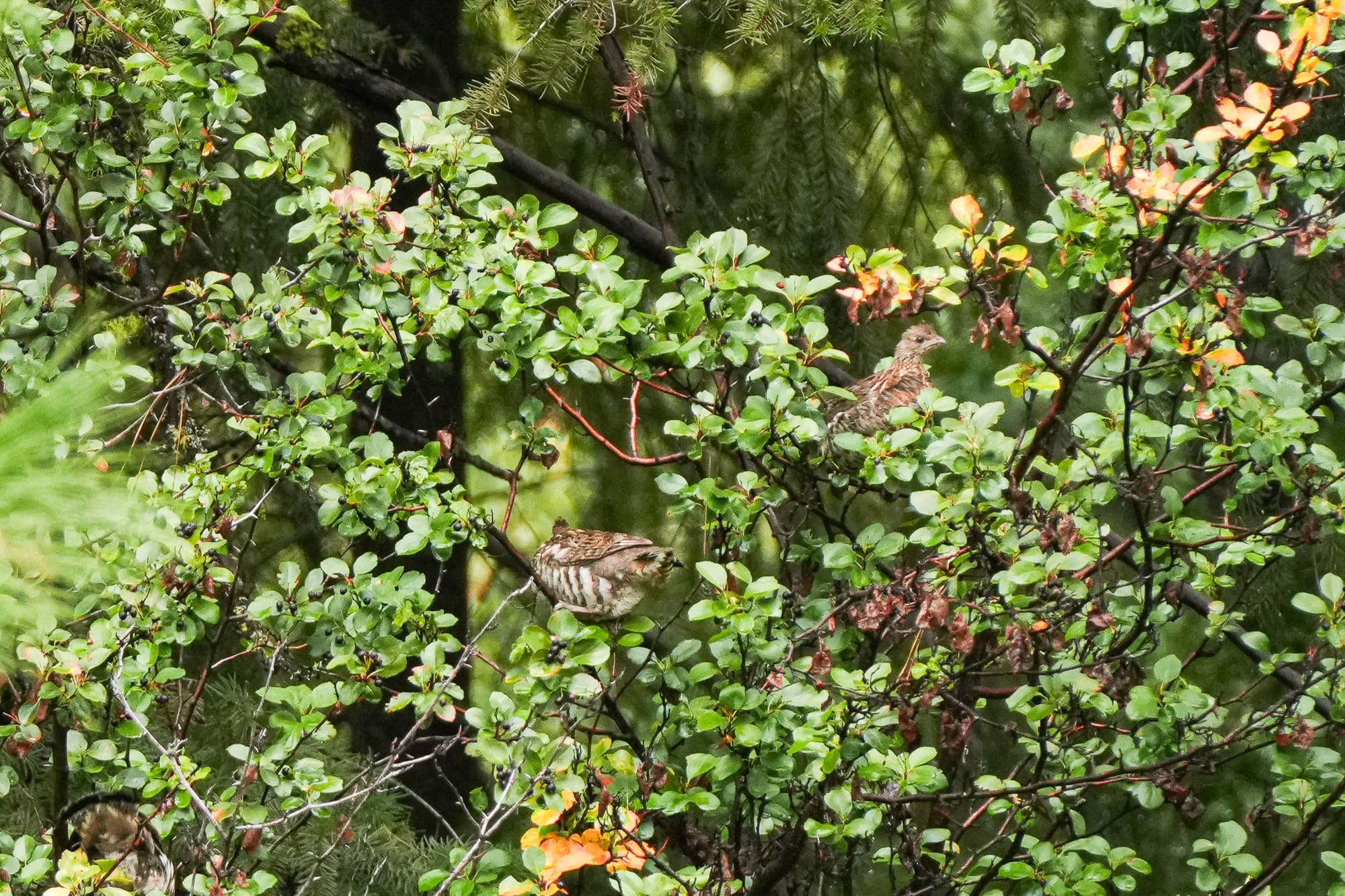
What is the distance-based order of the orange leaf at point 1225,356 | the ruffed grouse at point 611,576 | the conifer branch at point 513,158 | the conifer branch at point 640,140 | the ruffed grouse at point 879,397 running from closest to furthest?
the orange leaf at point 1225,356
the ruffed grouse at point 611,576
the ruffed grouse at point 879,397
the conifer branch at point 640,140
the conifer branch at point 513,158

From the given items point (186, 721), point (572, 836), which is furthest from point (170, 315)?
point (572, 836)

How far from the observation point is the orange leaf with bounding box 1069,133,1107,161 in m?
1.79

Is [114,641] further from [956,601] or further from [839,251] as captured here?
[839,251]

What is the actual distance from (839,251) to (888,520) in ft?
2.69

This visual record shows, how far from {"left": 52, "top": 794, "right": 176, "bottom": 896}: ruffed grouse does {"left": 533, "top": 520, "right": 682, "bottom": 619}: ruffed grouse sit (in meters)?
0.73

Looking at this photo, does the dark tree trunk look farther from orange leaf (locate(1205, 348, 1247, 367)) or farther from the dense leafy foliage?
orange leaf (locate(1205, 348, 1247, 367))

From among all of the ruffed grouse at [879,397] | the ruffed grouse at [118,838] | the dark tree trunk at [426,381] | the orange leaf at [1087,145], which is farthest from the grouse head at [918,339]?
A: the ruffed grouse at [118,838]

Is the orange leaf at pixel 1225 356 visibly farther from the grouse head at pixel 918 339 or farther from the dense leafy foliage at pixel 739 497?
the grouse head at pixel 918 339

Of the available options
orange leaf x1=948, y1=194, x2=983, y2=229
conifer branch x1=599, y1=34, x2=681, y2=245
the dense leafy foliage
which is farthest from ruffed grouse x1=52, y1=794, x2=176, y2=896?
conifer branch x1=599, y1=34, x2=681, y2=245

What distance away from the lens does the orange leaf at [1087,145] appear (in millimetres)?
1793

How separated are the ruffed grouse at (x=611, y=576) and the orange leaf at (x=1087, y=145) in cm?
88

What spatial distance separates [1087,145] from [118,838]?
76.9 inches

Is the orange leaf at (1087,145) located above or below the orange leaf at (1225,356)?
above

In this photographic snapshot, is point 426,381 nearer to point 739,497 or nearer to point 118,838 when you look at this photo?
point 118,838
